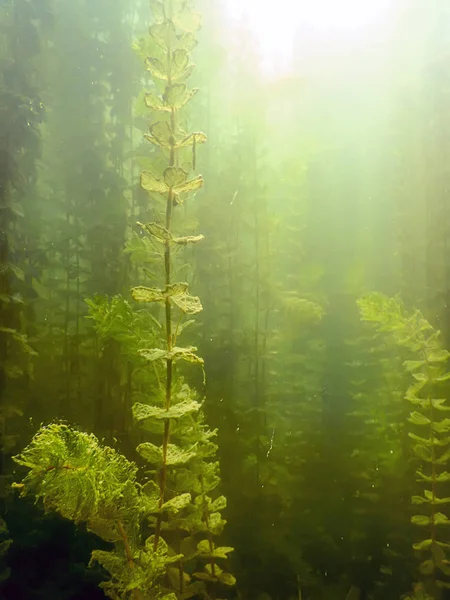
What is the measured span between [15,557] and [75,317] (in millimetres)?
806

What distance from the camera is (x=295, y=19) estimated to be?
1.72 m

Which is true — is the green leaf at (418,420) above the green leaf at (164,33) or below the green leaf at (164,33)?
below

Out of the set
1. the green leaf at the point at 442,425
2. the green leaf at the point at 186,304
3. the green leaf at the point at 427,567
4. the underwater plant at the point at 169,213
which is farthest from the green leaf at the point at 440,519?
the green leaf at the point at 186,304

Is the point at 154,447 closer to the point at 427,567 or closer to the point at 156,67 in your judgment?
the point at 156,67

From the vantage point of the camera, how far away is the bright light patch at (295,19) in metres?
1.71

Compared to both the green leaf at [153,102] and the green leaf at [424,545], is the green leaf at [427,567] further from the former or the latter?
the green leaf at [153,102]

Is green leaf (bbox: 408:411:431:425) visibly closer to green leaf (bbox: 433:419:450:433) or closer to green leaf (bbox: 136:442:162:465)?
green leaf (bbox: 433:419:450:433)

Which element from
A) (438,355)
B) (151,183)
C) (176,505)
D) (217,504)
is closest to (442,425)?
(438,355)

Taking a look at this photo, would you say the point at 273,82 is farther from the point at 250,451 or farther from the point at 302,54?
the point at 250,451

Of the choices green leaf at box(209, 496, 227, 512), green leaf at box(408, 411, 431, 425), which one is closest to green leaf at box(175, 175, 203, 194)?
green leaf at box(209, 496, 227, 512)

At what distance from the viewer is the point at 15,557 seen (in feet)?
4.98

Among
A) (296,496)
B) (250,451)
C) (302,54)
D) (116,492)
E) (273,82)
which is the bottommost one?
(296,496)

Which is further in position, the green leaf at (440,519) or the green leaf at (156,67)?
the green leaf at (440,519)

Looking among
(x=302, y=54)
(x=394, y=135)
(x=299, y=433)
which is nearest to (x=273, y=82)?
(x=302, y=54)
